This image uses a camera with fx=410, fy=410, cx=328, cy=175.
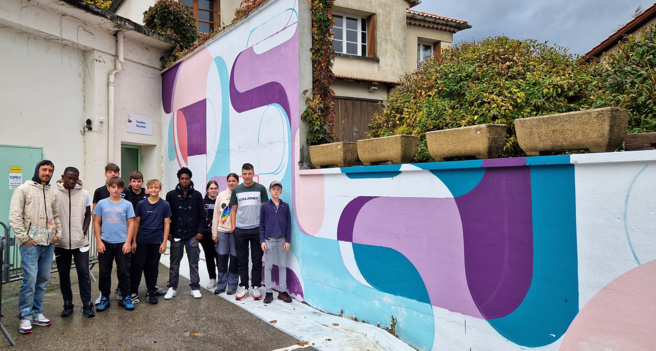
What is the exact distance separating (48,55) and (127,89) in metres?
1.65

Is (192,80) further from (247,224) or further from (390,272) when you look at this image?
(390,272)

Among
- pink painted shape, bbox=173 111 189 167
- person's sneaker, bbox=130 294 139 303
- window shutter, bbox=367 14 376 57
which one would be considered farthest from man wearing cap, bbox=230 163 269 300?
window shutter, bbox=367 14 376 57

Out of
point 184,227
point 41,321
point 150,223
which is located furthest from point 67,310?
point 184,227

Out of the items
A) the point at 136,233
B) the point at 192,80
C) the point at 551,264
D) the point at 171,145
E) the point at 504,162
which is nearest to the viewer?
the point at 551,264

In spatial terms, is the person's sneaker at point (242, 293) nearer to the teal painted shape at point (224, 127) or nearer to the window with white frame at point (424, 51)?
the teal painted shape at point (224, 127)

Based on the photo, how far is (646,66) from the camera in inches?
126

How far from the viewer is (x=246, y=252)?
19.5 feet

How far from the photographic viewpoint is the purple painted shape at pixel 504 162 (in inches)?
131

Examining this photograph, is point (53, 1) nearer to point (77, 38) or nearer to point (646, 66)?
point (77, 38)

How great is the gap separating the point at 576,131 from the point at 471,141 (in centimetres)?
86

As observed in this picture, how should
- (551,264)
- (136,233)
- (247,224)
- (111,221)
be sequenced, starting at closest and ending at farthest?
(551,264)
(111,221)
(136,233)
(247,224)

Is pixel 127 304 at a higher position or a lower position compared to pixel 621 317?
lower

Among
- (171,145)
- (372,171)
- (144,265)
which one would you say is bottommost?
(144,265)

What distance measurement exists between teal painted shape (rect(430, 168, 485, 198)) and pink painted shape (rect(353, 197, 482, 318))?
132mm
